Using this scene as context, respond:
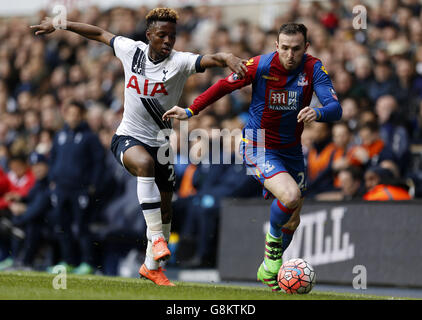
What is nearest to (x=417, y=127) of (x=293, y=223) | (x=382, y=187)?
(x=382, y=187)

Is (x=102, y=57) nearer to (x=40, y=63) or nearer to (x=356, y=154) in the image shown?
(x=40, y=63)

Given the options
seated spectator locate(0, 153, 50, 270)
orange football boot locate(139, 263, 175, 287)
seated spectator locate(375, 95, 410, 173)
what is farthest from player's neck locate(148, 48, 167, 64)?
seated spectator locate(0, 153, 50, 270)

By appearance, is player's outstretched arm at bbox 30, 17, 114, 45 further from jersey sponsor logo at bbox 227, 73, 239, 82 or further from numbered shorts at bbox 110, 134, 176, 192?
jersey sponsor logo at bbox 227, 73, 239, 82

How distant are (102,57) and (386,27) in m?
7.60

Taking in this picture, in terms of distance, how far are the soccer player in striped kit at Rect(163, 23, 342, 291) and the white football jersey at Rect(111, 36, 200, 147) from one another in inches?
20.1

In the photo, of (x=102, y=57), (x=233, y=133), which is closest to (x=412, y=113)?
(x=233, y=133)

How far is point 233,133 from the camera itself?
13.0m

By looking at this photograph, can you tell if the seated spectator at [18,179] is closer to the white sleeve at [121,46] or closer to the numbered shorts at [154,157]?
the numbered shorts at [154,157]

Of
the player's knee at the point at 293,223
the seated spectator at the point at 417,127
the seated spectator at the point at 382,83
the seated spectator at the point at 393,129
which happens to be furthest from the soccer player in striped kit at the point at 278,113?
the seated spectator at the point at 382,83

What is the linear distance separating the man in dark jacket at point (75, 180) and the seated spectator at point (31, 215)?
82 cm

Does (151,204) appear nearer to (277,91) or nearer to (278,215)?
(278,215)

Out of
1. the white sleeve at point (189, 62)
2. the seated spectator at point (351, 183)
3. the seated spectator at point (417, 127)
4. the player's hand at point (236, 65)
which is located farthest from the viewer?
the seated spectator at point (417, 127)

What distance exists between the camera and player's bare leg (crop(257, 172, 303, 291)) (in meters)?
7.87

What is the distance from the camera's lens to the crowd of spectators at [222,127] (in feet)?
40.2
